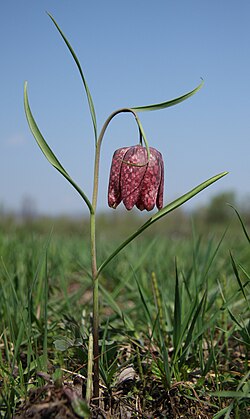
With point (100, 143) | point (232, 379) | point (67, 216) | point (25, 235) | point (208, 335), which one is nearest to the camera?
point (100, 143)

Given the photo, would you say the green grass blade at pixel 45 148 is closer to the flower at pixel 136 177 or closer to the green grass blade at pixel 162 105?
the flower at pixel 136 177

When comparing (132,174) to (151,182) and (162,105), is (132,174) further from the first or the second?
(162,105)

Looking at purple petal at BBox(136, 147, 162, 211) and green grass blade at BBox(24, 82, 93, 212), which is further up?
green grass blade at BBox(24, 82, 93, 212)

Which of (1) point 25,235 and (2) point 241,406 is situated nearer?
(2) point 241,406

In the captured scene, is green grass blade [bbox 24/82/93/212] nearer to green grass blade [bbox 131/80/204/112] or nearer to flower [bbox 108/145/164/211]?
flower [bbox 108/145/164/211]

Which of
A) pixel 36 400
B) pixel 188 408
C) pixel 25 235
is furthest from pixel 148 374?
pixel 25 235

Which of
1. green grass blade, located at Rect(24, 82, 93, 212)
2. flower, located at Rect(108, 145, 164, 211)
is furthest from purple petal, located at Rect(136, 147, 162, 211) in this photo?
green grass blade, located at Rect(24, 82, 93, 212)

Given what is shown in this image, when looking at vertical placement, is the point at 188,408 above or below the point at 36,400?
below

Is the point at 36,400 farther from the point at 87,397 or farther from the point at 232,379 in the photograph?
the point at 232,379

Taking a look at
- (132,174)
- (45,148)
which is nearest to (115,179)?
(132,174)
